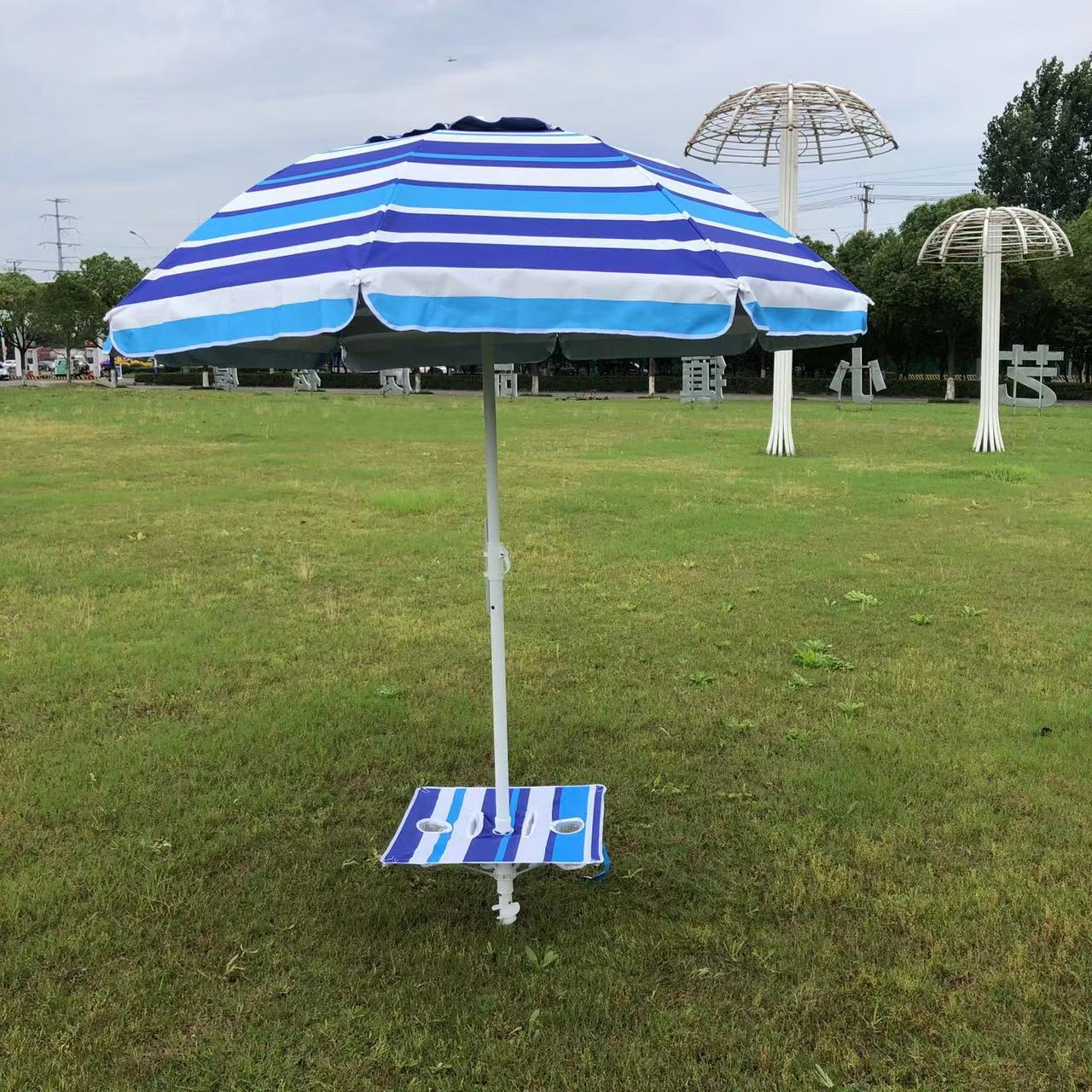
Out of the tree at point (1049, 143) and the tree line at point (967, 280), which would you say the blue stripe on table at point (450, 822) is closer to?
the tree line at point (967, 280)

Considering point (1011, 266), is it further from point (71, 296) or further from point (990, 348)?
point (71, 296)

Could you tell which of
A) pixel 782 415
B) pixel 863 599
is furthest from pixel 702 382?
pixel 863 599

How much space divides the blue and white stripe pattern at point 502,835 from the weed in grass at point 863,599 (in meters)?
4.03

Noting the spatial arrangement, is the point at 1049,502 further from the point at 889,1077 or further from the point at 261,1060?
the point at 261,1060

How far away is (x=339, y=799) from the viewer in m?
4.27

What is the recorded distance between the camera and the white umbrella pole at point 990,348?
18906 mm

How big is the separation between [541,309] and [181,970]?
2.31 metres

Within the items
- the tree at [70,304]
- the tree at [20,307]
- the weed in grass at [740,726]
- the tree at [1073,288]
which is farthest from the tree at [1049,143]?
the weed in grass at [740,726]

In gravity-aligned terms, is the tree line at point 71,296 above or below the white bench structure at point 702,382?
above

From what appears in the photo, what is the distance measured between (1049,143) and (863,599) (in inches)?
2318

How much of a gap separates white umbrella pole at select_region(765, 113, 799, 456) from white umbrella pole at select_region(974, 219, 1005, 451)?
409 centimetres

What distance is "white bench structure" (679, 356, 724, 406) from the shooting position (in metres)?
35.6

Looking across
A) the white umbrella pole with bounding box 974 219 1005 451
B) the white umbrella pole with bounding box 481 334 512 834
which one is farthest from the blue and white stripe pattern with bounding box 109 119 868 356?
the white umbrella pole with bounding box 974 219 1005 451

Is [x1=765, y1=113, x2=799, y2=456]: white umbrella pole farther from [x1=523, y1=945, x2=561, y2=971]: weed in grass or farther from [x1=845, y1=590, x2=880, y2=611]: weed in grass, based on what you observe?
[x1=523, y1=945, x2=561, y2=971]: weed in grass
